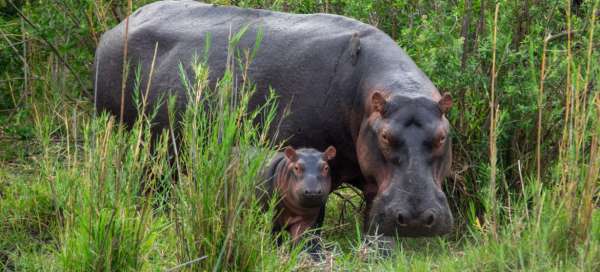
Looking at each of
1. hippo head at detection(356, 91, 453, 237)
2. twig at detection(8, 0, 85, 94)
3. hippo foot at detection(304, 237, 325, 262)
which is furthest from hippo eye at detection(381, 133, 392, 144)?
twig at detection(8, 0, 85, 94)

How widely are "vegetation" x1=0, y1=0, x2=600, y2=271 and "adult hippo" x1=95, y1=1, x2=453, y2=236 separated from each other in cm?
22

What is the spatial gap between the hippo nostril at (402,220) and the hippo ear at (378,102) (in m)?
0.60

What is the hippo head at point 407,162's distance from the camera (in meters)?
5.21

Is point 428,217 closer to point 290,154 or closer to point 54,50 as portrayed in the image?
point 290,154

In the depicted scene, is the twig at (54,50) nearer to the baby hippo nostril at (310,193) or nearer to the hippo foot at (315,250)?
the hippo foot at (315,250)

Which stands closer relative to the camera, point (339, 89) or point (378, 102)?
point (378, 102)

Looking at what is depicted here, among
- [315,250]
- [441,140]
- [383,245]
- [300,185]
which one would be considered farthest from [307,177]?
[441,140]

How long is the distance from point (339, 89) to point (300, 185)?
0.89 meters

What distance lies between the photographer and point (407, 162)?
5316mm

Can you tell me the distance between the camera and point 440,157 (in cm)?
543

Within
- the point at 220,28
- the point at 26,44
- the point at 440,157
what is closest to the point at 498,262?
the point at 440,157

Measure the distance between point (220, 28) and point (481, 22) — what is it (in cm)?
160

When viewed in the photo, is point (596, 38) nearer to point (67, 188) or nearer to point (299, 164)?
point (299, 164)

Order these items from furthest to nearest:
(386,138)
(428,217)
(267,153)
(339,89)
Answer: (339,89) < (386,138) < (428,217) < (267,153)
